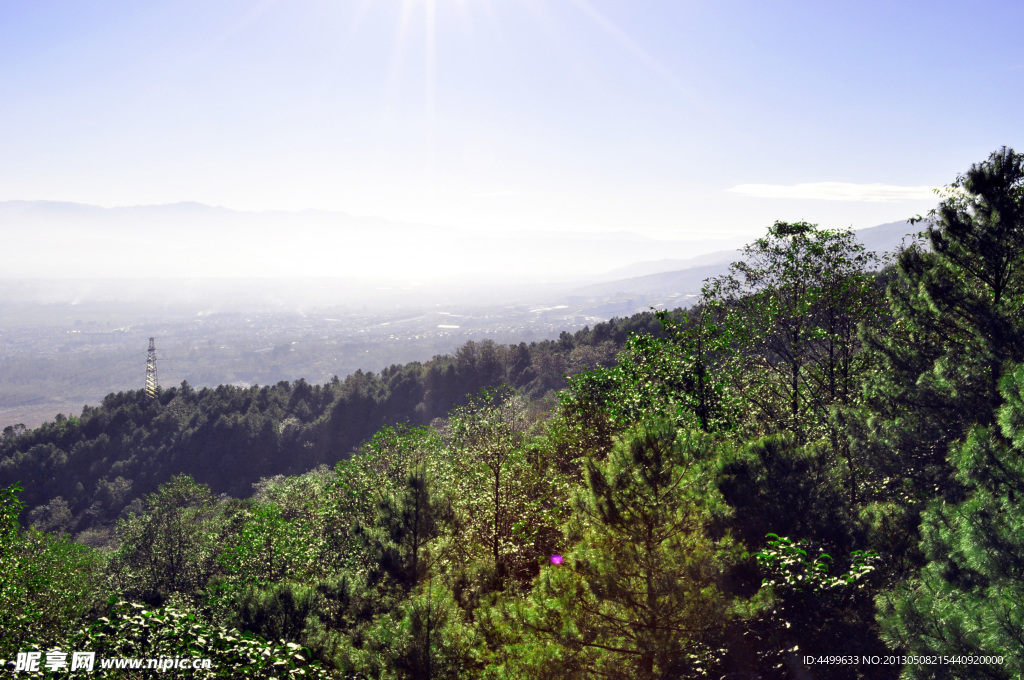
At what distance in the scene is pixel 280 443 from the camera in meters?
106

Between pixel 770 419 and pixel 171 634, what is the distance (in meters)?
18.5

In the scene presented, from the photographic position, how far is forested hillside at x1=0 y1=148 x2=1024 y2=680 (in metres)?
9.01

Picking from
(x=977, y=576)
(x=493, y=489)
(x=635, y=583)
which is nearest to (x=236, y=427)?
(x=493, y=489)

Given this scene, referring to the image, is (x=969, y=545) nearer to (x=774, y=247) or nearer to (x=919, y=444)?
(x=919, y=444)

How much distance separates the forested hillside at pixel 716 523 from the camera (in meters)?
9.01

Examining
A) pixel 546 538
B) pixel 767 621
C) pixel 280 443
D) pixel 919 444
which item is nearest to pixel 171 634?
pixel 767 621

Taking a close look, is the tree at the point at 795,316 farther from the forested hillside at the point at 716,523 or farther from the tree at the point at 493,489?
the tree at the point at 493,489

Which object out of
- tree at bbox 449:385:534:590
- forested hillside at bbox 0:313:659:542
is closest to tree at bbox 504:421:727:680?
tree at bbox 449:385:534:590

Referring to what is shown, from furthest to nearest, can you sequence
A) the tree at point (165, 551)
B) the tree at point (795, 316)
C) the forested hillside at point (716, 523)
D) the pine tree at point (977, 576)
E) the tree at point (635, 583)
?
the tree at point (165, 551)
the tree at point (795, 316)
the tree at point (635, 583)
the forested hillside at point (716, 523)
the pine tree at point (977, 576)

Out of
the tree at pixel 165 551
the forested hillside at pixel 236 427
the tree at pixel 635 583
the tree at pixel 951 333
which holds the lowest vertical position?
the forested hillside at pixel 236 427

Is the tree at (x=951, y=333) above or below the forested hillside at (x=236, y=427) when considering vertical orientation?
above

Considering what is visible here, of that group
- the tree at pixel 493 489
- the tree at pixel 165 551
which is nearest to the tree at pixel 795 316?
the tree at pixel 493 489

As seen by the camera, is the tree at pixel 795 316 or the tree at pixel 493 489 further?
the tree at pixel 795 316

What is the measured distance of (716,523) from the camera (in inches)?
414
